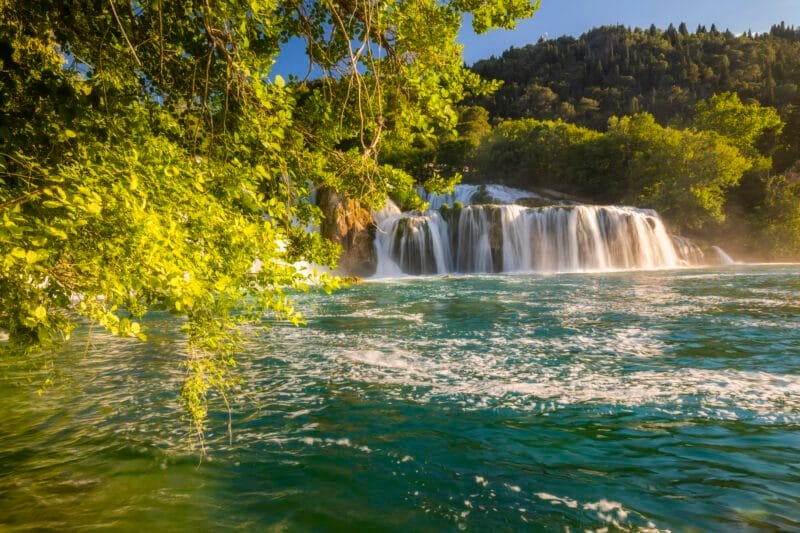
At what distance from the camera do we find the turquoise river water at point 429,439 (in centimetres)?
404

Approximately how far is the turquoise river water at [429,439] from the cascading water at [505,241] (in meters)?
27.4

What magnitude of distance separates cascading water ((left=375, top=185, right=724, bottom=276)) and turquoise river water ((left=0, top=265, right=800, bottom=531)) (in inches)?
1077

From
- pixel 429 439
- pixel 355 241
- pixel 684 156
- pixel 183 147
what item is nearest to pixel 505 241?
pixel 355 241

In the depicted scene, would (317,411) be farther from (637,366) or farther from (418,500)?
(637,366)

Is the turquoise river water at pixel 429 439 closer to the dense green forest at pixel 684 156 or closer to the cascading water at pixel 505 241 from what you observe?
the dense green forest at pixel 684 156

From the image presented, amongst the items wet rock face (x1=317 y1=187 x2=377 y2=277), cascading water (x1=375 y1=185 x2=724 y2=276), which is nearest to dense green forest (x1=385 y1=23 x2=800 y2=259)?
cascading water (x1=375 y1=185 x2=724 y2=276)

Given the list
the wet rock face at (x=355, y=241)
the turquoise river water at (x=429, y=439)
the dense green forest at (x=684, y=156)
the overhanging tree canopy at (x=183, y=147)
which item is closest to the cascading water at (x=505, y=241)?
the wet rock face at (x=355, y=241)

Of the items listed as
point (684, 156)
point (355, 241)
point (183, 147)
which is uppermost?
point (684, 156)

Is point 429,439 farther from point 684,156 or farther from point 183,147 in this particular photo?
point 684,156

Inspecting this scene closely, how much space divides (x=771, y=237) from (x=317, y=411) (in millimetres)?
55665

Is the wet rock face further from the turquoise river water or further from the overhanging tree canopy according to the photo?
the overhanging tree canopy

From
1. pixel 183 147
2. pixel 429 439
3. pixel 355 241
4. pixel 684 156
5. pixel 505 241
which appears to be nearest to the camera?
pixel 183 147

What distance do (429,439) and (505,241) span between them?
114ft

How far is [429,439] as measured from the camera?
5.57 meters
